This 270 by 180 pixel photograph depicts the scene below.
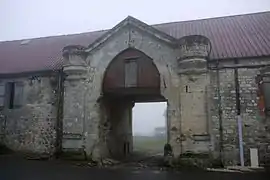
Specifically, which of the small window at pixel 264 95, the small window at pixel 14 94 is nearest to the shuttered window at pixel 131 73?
the small window at pixel 264 95

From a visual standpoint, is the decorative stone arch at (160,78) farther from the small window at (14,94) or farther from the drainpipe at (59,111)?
the small window at (14,94)

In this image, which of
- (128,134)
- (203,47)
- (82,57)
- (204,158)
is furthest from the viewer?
(128,134)

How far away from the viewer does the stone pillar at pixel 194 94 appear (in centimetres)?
1520

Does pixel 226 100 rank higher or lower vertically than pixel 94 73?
lower

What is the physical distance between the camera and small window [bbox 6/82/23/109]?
1995cm

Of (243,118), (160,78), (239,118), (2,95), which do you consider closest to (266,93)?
(243,118)

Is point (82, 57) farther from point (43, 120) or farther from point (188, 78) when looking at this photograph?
point (188, 78)

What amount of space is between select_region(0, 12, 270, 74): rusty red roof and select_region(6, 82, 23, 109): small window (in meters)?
0.94

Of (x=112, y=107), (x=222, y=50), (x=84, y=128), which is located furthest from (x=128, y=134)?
(x=222, y=50)

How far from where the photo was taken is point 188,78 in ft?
51.9

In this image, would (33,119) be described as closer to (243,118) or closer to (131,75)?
(131,75)

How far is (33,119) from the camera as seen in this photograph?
1922 cm

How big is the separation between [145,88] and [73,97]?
13.8 feet

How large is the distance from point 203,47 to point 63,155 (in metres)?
9.52
